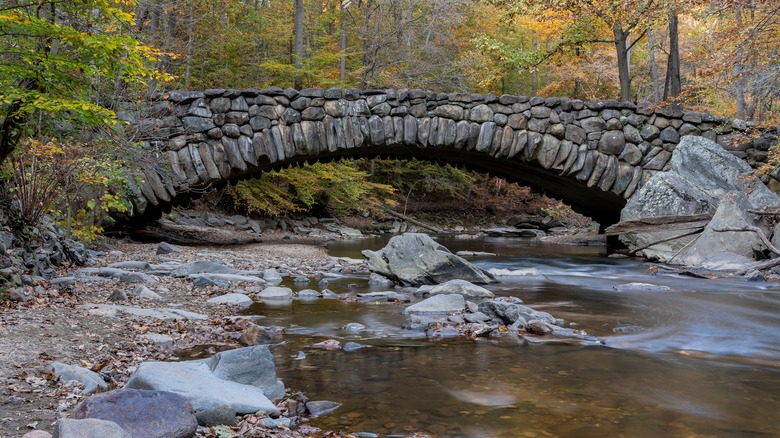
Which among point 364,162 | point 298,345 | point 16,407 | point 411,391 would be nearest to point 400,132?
point 298,345

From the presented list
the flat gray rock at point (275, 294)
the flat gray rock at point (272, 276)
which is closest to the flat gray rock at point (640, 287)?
the flat gray rock at point (275, 294)

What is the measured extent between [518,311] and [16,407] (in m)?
3.71

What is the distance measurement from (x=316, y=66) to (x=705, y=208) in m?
12.9

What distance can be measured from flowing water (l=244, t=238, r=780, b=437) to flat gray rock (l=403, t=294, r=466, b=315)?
0.17 metres

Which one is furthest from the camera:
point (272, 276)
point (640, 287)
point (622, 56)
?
point (622, 56)

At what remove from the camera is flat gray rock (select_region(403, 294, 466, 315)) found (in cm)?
567

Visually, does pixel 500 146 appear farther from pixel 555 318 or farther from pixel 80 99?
pixel 80 99

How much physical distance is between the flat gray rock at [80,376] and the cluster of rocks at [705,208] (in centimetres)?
933

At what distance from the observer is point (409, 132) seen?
1203 cm

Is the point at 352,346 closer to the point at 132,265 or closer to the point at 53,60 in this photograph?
the point at 53,60

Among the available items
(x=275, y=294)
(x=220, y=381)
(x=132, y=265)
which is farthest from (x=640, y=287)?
(x=220, y=381)

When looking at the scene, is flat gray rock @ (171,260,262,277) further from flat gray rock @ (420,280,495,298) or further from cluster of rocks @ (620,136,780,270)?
cluster of rocks @ (620,136,780,270)

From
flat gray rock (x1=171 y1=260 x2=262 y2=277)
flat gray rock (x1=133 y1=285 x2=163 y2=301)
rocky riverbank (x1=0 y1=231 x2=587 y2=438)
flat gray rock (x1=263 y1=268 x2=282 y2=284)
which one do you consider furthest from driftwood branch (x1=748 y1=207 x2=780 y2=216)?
flat gray rock (x1=133 y1=285 x2=163 y2=301)

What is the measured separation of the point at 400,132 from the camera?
12039mm
